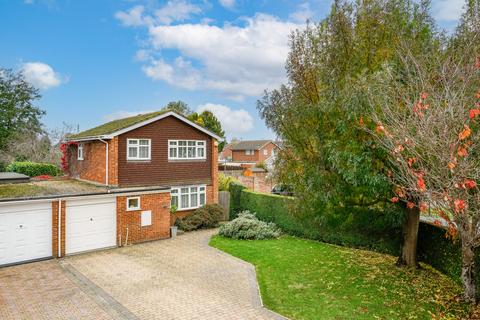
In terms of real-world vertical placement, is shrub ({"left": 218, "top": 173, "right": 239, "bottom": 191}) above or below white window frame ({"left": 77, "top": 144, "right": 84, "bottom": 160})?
below

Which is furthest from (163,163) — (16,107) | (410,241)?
(16,107)

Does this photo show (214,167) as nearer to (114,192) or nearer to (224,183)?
(224,183)

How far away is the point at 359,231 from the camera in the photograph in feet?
52.1

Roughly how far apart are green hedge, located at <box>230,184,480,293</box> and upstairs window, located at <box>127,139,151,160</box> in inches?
271

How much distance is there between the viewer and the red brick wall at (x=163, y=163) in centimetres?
1847

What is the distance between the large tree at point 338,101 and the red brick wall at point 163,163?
882cm

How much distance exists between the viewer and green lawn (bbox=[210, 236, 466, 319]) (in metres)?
8.93

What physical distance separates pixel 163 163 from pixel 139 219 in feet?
13.8

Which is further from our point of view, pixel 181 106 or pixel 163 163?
pixel 181 106

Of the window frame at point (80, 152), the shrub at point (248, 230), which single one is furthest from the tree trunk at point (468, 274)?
the window frame at point (80, 152)

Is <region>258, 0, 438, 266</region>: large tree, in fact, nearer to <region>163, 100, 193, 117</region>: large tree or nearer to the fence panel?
the fence panel

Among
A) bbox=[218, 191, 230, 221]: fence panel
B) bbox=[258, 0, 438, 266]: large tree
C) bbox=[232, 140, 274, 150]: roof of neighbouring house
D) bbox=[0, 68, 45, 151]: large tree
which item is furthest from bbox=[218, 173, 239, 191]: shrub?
bbox=[232, 140, 274, 150]: roof of neighbouring house

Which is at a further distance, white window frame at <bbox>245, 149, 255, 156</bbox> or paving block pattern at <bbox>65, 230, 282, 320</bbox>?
white window frame at <bbox>245, 149, 255, 156</bbox>

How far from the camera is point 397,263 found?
12.8 meters
